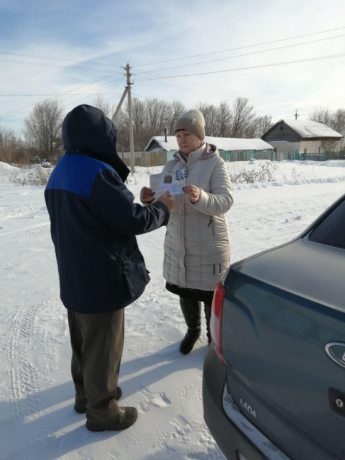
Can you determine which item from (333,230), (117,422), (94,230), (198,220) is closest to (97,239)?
(94,230)

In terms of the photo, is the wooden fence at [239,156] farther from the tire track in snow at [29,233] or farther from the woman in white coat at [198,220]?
the woman in white coat at [198,220]

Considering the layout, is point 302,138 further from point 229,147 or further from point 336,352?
point 336,352

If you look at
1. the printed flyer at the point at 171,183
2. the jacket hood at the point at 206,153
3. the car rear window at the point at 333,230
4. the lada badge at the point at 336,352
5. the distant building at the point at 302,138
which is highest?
the distant building at the point at 302,138

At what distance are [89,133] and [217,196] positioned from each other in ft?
3.58

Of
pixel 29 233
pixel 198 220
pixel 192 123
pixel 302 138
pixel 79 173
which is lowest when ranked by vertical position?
pixel 29 233

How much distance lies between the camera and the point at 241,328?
138 centimetres

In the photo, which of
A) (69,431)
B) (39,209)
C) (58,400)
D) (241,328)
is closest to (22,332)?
(58,400)

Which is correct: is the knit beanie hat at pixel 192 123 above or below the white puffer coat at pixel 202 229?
above

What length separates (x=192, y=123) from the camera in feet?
8.30

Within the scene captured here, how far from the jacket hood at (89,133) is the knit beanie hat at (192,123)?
2.76 ft

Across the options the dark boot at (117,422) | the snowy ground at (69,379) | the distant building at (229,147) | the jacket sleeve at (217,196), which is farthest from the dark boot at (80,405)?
the distant building at (229,147)

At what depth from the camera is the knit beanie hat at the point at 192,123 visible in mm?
2529

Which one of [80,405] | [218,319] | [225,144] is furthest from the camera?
[225,144]

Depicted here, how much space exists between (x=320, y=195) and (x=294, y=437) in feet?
34.9
